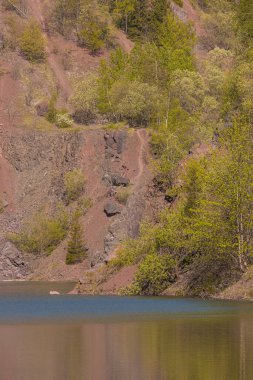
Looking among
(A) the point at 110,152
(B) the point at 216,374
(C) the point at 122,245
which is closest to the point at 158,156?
(A) the point at 110,152

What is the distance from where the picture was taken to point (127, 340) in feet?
149

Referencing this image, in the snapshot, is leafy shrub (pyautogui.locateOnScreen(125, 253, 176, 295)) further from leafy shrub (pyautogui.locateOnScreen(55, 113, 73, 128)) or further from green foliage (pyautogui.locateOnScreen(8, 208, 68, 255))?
leafy shrub (pyautogui.locateOnScreen(55, 113, 73, 128))

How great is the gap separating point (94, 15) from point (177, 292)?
113 meters

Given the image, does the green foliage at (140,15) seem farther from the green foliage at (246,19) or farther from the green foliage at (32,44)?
the green foliage at (246,19)

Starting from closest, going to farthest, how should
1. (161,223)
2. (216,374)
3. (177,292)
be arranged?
(216,374), (177,292), (161,223)

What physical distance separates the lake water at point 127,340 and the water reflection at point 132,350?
4 cm

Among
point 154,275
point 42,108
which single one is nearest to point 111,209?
point 154,275

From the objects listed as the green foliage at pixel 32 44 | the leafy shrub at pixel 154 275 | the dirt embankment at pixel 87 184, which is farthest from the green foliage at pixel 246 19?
the leafy shrub at pixel 154 275

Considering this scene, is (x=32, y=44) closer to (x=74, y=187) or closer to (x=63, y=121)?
(x=63, y=121)

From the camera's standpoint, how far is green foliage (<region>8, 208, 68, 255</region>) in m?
118

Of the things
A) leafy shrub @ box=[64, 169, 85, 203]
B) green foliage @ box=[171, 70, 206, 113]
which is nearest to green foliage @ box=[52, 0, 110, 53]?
green foliage @ box=[171, 70, 206, 113]

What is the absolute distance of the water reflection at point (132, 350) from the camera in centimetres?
3478

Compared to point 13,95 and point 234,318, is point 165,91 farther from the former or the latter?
point 234,318

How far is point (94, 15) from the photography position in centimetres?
18088
